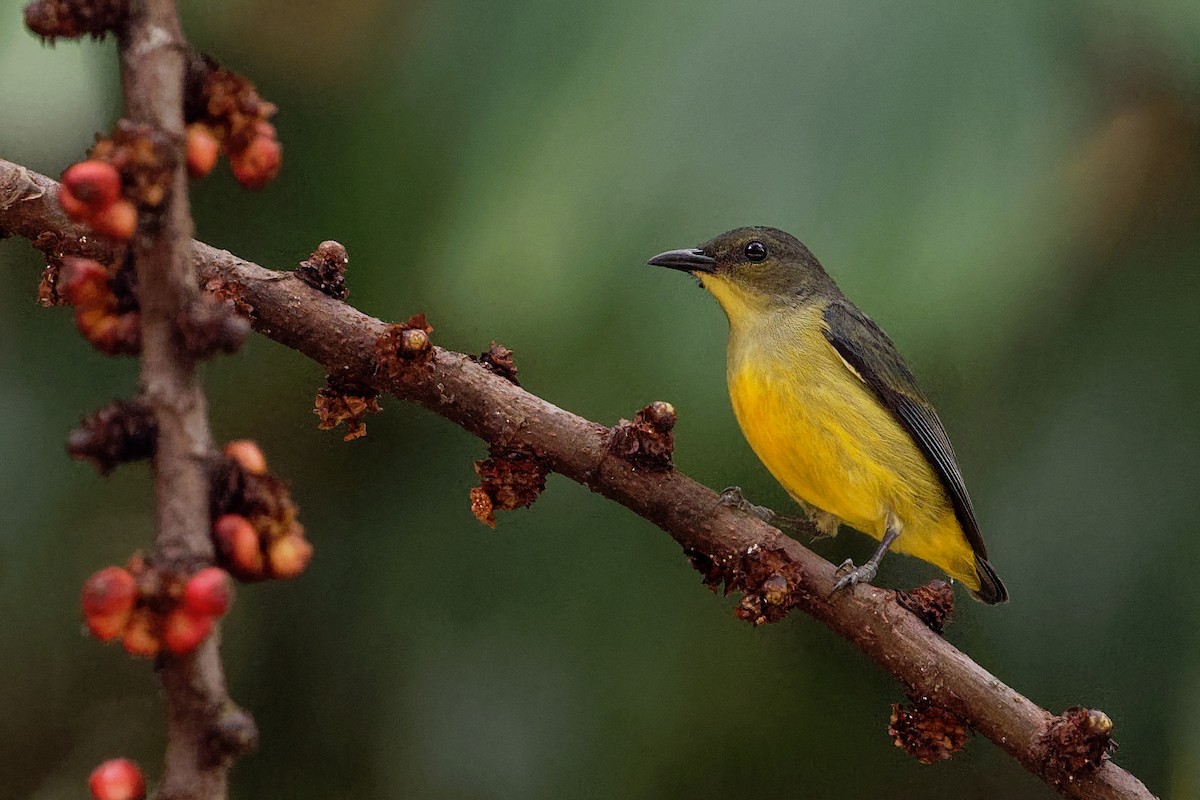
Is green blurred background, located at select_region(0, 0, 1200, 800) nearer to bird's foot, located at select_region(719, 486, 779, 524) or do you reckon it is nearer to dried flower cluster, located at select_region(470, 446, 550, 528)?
bird's foot, located at select_region(719, 486, 779, 524)

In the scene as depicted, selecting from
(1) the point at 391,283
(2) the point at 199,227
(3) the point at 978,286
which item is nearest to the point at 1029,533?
(3) the point at 978,286

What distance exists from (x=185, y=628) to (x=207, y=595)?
30mm

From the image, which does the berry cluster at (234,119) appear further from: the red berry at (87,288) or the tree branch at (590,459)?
the tree branch at (590,459)

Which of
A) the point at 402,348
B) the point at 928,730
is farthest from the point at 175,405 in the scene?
the point at 928,730

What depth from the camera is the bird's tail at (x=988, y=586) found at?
2596mm

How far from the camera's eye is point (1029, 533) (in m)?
2.79

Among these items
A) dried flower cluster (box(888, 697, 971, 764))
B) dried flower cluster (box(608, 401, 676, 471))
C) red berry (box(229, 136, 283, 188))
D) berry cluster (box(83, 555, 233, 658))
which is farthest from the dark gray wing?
berry cluster (box(83, 555, 233, 658))

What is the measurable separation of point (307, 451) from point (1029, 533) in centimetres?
150

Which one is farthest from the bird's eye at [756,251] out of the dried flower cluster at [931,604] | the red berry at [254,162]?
the red berry at [254,162]

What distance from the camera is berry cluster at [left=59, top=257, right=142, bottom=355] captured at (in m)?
0.91

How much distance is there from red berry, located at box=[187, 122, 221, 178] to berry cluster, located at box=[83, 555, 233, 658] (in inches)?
9.9

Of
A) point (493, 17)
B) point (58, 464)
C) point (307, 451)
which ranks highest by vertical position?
point (493, 17)

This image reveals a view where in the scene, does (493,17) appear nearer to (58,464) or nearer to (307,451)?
(307,451)

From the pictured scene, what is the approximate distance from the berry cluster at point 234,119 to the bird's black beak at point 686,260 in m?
1.52
